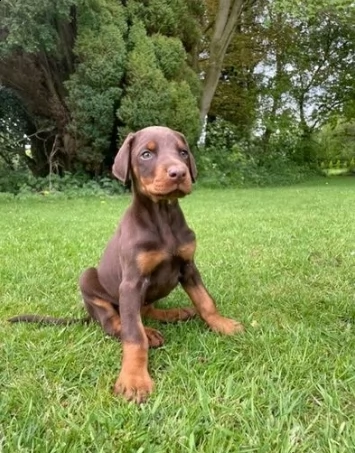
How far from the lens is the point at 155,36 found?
13375 mm

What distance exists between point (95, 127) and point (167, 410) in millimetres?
11311

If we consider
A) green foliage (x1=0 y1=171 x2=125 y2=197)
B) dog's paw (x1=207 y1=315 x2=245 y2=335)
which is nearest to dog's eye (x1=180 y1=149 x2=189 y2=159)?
dog's paw (x1=207 y1=315 x2=245 y2=335)

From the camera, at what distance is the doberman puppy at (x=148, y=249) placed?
8.06 feet

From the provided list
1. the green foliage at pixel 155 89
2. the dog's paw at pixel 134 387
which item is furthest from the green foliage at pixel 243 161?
the dog's paw at pixel 134 387

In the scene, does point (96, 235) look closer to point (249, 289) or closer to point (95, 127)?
point (249, 289)

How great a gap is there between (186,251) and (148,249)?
22 centimetres

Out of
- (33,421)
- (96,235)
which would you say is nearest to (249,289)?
(33,421)

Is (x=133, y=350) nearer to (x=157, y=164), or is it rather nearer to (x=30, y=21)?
(x=157, y=164)

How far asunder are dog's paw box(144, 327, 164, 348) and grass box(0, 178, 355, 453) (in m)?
Result: 0.05

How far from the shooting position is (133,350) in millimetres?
2264

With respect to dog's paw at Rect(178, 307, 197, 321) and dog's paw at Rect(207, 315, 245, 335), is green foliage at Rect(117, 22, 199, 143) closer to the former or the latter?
dog's paw at Rect(178, 307, 197, 321)

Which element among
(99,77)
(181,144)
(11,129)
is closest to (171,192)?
(181,144)

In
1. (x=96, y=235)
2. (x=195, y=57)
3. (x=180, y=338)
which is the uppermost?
(x=195, y=57)

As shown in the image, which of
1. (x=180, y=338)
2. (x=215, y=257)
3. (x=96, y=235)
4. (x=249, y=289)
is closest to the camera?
(x=180, y=338)
